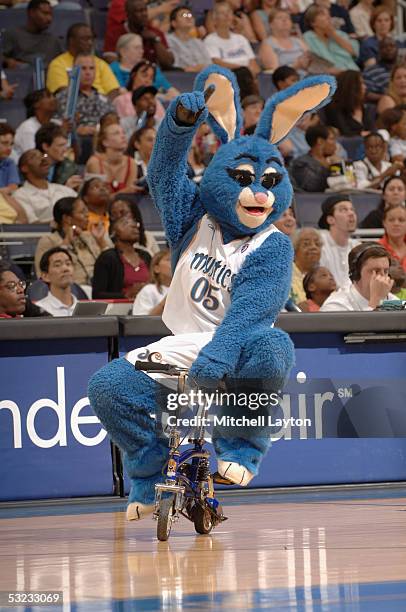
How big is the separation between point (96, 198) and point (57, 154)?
0.78m

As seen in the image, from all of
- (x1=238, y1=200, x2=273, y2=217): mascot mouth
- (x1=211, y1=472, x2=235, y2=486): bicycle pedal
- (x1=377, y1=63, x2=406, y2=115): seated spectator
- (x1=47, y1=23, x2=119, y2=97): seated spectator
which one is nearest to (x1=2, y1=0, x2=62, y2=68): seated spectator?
(x1=47, y1=23, x2=119, y2=97): seated spectator

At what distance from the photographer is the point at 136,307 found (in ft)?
26.7

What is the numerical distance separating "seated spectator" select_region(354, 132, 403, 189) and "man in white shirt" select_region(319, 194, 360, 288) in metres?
1.61

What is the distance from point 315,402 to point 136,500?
1.49m

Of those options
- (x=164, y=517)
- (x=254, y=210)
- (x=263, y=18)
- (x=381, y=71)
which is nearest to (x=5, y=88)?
(x=263, y=18)

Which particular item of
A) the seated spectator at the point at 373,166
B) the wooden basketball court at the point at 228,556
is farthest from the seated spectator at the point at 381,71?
the wooden basketball court at the point at 228,556

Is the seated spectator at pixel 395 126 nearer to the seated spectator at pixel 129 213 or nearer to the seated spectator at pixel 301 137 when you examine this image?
the seated spectator at pixel 301 137

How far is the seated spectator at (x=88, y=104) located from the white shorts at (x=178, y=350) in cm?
599

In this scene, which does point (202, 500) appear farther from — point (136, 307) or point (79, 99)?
point (79, 99)

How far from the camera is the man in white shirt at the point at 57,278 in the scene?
27.7 feet

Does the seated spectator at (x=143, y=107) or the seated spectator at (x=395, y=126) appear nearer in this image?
the seated spectator at (x=143, y=107)

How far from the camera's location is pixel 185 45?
12867 millimetres

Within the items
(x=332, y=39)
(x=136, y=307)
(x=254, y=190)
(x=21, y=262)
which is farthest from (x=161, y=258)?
(x=332, y=39)

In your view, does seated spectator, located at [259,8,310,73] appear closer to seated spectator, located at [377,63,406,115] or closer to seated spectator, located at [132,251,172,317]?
seated spectator, located at [377,63,406,115]
